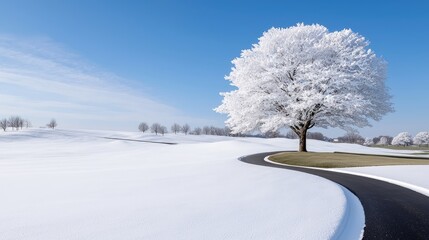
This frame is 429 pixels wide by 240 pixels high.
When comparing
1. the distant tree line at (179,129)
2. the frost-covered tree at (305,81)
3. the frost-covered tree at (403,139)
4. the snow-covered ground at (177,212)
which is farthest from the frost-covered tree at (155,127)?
the snow-covered ground at (177,212)

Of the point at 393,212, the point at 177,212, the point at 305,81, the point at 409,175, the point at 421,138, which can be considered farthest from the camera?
the point at 421,138

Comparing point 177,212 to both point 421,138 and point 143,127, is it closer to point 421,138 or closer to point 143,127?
point 421,138

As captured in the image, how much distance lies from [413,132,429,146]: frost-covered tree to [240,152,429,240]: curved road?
131 meters

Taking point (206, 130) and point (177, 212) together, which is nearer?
point (177, 212)

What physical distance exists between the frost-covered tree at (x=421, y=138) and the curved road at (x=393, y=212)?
431 ft

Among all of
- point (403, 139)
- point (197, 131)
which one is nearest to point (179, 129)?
point (197, 131)

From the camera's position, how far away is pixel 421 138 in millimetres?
119875

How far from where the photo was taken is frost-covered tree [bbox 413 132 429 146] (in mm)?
118000

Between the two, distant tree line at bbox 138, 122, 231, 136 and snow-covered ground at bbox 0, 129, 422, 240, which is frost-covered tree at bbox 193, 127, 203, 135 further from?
snow-covered ground at bbox 0, 129, 422, 240

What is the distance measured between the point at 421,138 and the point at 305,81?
121277mm

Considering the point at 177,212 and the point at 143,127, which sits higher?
the point at 143,127

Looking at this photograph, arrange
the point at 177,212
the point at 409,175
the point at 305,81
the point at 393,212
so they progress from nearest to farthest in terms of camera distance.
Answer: the point at 177,212
the point at 393,212
the point at 409,175
the point at 305,81

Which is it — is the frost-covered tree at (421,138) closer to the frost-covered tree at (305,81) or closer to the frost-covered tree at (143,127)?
the frost-covered tree at (305,81)

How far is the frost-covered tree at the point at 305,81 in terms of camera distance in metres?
23.9
